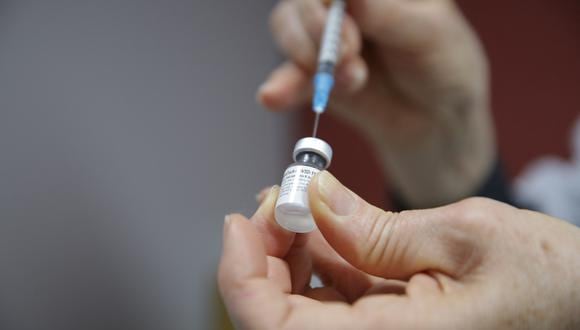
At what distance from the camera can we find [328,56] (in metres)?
0.90

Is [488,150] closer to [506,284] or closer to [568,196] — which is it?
[568,196]

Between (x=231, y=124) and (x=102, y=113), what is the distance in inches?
22.9

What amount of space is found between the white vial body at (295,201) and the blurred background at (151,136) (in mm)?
332

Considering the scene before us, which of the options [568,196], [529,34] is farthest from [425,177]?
[529,34]

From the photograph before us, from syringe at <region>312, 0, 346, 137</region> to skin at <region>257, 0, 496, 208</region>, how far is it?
28 millimetres

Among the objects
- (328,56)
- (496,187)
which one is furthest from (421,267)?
(496,187)

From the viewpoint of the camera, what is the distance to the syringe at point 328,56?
0.79 metres

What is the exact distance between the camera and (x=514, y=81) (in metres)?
1.99

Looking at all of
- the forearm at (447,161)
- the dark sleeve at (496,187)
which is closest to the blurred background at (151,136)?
the forearm at (447,161)

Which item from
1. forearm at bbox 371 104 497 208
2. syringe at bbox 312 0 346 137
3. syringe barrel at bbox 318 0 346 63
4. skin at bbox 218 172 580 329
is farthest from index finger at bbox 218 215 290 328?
forearm at bbox 371 104 497 208

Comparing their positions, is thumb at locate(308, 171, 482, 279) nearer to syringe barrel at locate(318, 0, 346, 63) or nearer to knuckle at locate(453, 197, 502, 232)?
knuckle at locate(453, 197, 502, 232)

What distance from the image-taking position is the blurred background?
1195 millimetres

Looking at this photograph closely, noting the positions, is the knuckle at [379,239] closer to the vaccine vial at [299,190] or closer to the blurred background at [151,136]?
the vaccine vial at [299,190]

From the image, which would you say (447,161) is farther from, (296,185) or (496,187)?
(296,185)
